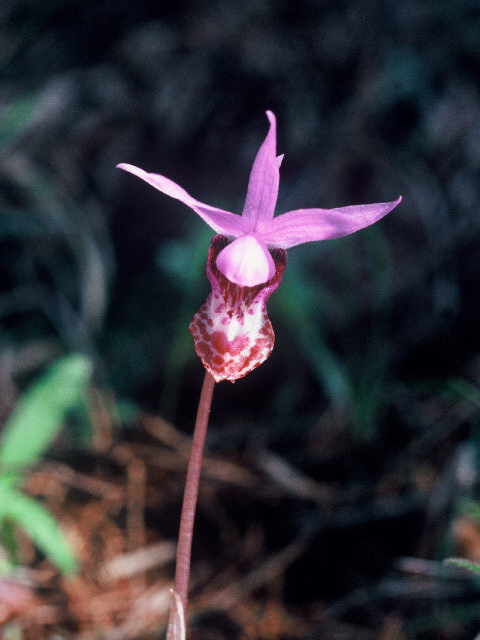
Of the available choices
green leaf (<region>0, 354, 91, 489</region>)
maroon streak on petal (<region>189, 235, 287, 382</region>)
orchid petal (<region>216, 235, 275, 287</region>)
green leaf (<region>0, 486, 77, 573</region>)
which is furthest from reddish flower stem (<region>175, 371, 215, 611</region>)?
green leaf (<region>0, 354, 91, 489</region>)

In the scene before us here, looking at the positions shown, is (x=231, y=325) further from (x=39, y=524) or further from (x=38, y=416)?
(x=38, y=416)

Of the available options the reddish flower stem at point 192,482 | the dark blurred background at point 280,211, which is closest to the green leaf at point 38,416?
the dark blurred background at point 280,211

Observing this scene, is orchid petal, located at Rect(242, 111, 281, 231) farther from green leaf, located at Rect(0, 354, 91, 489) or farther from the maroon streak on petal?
green leaf, located at Rect(0, 354, 91, 489)

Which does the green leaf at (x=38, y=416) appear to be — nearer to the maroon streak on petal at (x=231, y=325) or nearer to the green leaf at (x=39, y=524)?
the green leaf at (x=39, y=524)

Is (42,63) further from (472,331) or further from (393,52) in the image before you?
(472,331)

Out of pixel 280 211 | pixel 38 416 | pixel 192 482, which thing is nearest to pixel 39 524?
pixel 38 416
